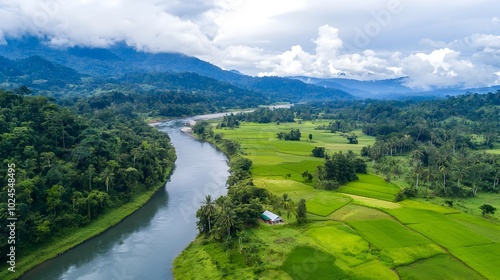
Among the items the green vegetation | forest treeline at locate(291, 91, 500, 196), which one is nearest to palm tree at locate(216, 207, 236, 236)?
the green vegetation

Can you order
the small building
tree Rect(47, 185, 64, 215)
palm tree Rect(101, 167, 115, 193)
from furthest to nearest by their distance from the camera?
palm tree Rect(101, 167, 115, 193)
the small building
tree Rect(47, 185, 64, 215)

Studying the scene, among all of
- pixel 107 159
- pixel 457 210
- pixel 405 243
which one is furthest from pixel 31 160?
pixel 457 210

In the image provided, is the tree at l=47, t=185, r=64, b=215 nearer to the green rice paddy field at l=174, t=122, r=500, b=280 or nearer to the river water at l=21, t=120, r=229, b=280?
the river water at l=21, t=120, r=229, b=280

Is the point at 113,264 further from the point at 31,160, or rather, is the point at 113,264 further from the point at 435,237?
the point at 435,237

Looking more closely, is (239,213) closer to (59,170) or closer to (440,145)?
(59,170)

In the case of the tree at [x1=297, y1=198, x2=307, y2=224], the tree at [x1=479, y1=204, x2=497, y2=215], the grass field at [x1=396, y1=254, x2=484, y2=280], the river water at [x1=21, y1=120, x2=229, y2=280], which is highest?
the tree at [x1=479, y1=204, x2=497, y2=215]

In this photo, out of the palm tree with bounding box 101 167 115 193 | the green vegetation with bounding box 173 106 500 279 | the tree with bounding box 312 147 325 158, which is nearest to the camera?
the green vegetation with bounding box 173 106 500 279

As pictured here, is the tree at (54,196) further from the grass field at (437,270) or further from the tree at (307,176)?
the tree at (307,176)
